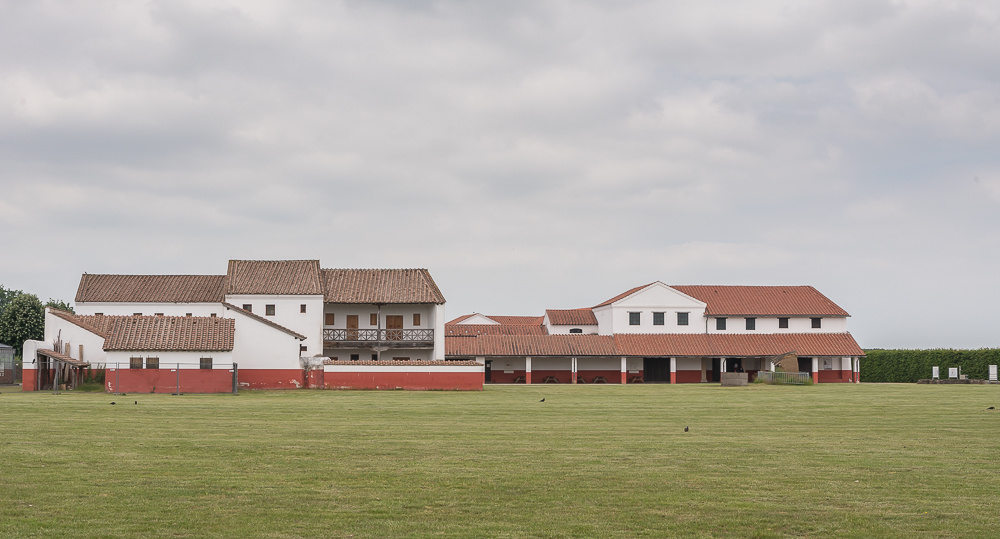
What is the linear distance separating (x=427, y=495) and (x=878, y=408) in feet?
82.4

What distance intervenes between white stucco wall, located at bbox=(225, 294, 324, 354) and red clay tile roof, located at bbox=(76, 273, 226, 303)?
3330 mm

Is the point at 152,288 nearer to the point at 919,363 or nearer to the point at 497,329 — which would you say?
the point at 497,329

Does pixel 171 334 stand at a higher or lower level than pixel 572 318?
lower

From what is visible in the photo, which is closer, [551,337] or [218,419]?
[218,419]

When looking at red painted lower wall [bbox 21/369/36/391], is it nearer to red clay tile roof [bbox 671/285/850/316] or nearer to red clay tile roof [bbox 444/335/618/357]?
red clay tile roof [bbox 444/335/618/357]

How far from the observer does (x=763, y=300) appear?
251 ft

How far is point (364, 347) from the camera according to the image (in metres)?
65.4

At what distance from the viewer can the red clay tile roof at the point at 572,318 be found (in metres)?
80.1

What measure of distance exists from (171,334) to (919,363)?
59.3 metres

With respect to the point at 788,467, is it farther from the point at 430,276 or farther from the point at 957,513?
the point at 430,276

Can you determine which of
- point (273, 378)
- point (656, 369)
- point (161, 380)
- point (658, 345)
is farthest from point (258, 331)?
point (656, 369)

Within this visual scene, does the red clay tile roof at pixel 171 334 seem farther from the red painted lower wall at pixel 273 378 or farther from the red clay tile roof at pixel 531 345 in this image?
the red clay tile roof at pixel 531 345

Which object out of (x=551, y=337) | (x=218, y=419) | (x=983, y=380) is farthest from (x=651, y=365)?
(x=218, y=419)

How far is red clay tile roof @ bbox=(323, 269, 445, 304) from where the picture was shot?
211ft
